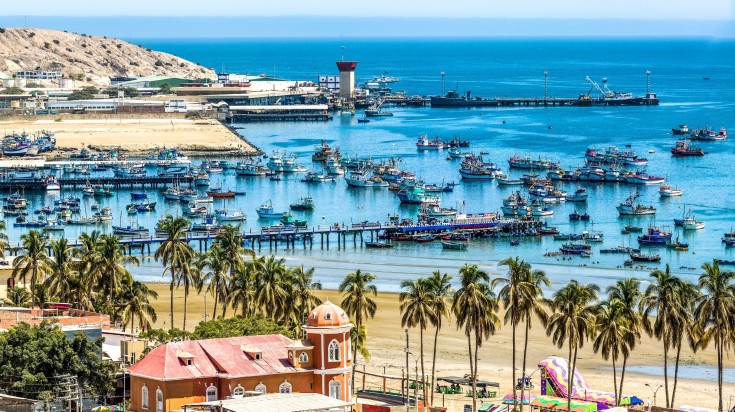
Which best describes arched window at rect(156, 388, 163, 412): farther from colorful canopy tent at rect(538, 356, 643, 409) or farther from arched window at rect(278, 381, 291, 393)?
colorful canopy tent at rect(538, 356, 643, 409)

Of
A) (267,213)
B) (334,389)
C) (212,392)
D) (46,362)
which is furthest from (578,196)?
(46,362)

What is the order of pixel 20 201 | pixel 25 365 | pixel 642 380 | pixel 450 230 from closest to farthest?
pixel 25 365 → pixel 642 380 → pixel 450 230 → pixel 20 201

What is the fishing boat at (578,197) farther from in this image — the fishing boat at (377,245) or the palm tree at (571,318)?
the palm tree at (571,318)

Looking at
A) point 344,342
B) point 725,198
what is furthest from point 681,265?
point 344,342

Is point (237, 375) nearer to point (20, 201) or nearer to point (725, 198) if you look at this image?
point (20, 201)

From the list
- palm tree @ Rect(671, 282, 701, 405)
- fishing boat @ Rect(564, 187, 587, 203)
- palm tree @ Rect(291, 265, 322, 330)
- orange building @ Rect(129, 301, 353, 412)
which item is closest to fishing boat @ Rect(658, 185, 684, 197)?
fishing boat @ Rect(564, 187, 587, 203)

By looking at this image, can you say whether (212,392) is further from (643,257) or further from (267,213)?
(267,213)
